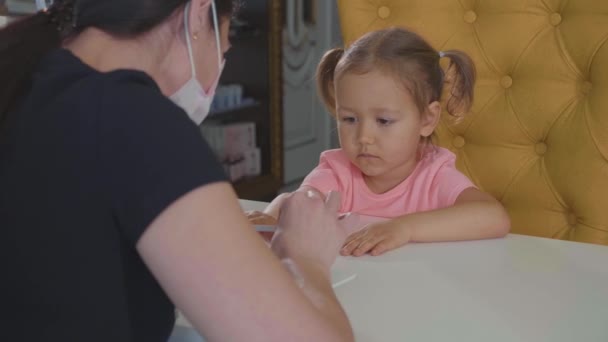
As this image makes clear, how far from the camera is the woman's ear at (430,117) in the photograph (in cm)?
147

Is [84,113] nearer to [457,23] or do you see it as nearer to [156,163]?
[156,163]

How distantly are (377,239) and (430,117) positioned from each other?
45 cm

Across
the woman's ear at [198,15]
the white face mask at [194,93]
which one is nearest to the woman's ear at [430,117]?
the white face mask at [194,93]

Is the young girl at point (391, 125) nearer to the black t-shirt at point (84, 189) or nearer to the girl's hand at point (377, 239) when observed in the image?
the girl's hand at point (377, 239)

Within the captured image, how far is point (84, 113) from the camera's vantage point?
0.61 metres

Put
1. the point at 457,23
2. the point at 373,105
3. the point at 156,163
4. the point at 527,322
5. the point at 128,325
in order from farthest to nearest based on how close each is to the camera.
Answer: the point at 457,23 < the point at 373,105 < the point at 527,322 < the point at 128,325 < the point at 156,163

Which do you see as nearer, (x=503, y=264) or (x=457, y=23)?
(x=503, y=264)

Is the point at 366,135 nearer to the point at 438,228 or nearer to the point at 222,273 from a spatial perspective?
the point at 438,228

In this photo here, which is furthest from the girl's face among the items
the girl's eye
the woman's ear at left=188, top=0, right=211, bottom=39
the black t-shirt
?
the black t-shirt

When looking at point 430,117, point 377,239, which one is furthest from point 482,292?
point 430,117

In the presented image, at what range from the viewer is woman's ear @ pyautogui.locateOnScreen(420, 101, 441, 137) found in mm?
1468

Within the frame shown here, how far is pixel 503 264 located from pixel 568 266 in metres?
A: 0.09

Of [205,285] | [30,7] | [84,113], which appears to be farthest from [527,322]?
[30,7]

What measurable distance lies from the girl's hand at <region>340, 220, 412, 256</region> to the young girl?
174 millimetres
